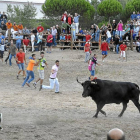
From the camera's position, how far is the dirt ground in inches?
365

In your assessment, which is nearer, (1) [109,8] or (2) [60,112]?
(2) [60,112]

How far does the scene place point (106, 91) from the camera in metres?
11.5

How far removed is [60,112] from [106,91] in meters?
1.77

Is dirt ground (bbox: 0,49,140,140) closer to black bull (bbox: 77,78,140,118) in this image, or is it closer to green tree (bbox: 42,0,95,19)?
black bull (bbox: 77,78,140,118)

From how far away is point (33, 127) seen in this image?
32.1 feet

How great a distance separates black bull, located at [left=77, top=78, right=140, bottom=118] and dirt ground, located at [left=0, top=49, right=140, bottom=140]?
0.54 meters

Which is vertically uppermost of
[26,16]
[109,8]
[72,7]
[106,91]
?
[72,7]

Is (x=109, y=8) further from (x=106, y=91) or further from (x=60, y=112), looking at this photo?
(x=106, y=91)

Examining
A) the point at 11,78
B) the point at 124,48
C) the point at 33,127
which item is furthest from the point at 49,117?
the point at 124,48

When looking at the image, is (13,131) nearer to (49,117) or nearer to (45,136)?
(45,136)

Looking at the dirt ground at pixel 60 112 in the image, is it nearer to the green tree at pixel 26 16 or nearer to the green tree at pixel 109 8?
the green tree at pixel 26 16

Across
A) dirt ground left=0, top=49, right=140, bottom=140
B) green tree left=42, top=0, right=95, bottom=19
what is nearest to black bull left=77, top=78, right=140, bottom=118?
dirt ground left=0, top=49, right=140, bottom=140

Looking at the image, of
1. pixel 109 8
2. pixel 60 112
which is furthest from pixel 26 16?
pixel 60 112

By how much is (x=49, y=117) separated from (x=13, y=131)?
210cm
